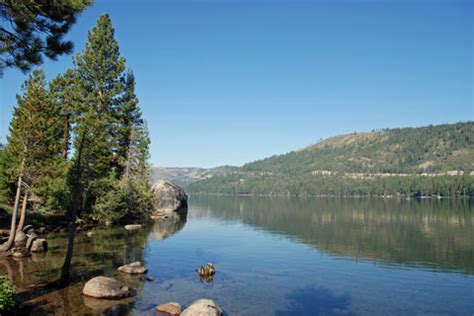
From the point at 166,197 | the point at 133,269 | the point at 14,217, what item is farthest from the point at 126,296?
the point at 166,197

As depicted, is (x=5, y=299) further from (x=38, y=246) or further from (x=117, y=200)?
(x=117, y=200)

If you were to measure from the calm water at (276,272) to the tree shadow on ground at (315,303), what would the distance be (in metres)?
0.07

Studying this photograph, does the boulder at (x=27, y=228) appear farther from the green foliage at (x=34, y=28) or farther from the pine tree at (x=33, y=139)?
the green foliage at (x=34, y=28)

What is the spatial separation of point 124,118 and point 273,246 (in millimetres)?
39433

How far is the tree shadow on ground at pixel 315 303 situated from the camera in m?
26.3

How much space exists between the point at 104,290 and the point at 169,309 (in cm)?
544

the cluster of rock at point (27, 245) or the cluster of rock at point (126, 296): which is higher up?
the cluster of rock at point (27, 245)

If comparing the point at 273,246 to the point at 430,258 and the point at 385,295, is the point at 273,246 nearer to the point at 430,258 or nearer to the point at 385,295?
the point at 430,258

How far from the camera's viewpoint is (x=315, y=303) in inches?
1120

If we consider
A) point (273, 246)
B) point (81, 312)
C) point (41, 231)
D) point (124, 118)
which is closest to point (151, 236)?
point (41, 231)

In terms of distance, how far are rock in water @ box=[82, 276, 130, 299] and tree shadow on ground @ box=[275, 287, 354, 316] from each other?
11.2m

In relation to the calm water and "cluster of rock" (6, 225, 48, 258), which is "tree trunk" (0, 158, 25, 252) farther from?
the calm water

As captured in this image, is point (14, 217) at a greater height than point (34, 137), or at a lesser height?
lesser

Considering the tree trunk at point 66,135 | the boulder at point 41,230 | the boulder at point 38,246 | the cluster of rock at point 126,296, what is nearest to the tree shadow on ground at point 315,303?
the cluster of rock at point 126,296
